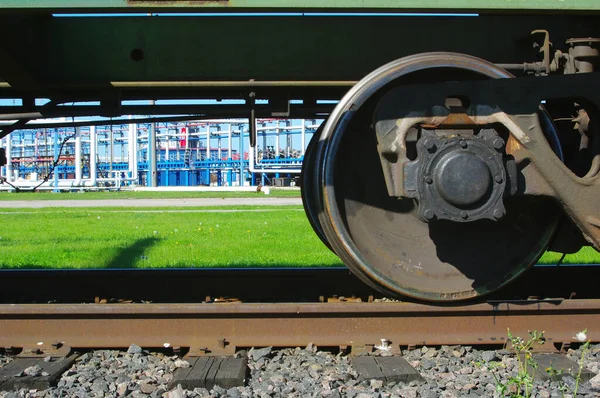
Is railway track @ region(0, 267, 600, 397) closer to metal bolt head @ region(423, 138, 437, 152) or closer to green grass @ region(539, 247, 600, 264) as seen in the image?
metal bolt head @ region(423, 138, 437, 152)

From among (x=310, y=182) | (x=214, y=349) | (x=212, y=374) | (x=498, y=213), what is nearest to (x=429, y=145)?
(x=498, y=213)

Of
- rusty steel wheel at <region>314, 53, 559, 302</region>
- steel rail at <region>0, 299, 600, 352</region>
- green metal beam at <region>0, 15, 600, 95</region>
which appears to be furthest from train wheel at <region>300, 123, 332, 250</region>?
steel rail at <region>0, 299, 600, 352</region>

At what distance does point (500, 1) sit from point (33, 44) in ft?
8.64

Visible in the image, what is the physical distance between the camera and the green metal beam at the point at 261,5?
312 centimetres

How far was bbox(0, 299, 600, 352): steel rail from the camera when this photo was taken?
12.5 feet

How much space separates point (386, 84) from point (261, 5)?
800 mm

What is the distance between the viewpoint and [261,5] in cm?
313

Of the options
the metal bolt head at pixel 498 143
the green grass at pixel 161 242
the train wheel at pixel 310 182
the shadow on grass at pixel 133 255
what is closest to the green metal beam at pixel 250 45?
the train wheel at pixel 310 182

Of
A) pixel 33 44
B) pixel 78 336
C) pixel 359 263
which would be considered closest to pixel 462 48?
pixel 359 263

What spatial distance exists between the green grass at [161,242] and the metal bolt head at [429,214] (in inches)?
138

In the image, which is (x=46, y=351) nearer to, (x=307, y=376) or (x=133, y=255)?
(x=307, y=376)

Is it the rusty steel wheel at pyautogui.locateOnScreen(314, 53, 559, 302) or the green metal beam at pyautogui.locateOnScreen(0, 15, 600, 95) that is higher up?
the green metal beam at pyautogui.locateOnScreen(0, 15, 600, 95)

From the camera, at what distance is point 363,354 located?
147 inches

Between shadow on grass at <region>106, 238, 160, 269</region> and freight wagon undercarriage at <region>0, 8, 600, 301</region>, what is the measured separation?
3306mm
